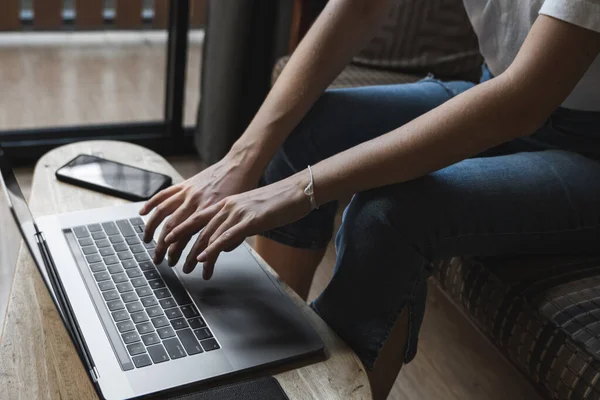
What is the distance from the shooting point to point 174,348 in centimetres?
79

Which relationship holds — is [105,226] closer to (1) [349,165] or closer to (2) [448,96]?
(1) [349,165]

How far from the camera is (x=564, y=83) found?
0.92 meters

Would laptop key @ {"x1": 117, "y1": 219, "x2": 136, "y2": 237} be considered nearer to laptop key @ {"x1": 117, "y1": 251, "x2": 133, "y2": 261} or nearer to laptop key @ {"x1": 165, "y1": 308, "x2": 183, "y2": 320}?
laptop key @ {"x1": 117, "y1": 251, "x2": 133, "y2": 261}

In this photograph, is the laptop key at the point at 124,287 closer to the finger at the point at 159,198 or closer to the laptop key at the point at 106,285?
the laptop key at the point at 106,285

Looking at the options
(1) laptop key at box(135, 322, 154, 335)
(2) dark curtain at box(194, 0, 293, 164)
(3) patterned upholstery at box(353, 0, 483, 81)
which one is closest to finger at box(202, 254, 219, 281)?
(1) laptop key at box(135, 322, 154, 335)

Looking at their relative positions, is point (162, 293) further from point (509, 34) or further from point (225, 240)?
point (509, 34)

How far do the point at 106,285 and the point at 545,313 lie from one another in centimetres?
61

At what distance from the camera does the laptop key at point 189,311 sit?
84 centimetres

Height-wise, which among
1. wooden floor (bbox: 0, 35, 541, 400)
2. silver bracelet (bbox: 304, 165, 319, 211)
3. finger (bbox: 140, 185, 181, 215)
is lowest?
wooden floor (bbox: 0, 35, 541, 400)

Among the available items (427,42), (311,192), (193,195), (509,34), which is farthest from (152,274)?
(427,42)

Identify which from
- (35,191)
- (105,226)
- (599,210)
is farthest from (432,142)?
(35,191)

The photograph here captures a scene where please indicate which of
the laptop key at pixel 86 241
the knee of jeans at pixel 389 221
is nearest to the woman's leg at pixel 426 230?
the knee of jeans at pixel 389 221

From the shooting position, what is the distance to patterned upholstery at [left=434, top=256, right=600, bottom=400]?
979 millimetres

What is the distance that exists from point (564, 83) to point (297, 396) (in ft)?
1.71
